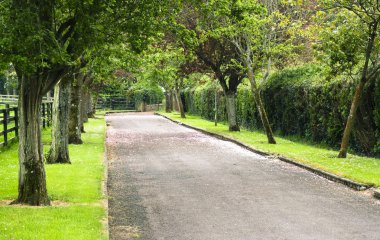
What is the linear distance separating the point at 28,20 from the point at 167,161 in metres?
10.1

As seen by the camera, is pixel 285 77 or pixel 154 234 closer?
pixel 154 234

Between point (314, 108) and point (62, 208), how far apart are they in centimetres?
1556

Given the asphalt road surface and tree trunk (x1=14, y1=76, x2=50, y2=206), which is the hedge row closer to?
the asphalt road surface

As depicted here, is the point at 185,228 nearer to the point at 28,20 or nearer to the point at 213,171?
the point at 28,20

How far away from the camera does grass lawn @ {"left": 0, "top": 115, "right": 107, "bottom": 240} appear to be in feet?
24.8

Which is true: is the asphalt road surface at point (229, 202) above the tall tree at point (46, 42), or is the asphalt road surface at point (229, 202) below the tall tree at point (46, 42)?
below

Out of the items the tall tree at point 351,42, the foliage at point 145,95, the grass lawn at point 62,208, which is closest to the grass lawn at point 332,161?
the tall tree at point 351,42

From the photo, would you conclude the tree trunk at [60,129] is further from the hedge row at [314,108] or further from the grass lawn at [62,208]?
the hedge row at [314,108]

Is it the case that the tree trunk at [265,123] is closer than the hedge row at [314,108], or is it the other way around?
the hedge row at [314,108]

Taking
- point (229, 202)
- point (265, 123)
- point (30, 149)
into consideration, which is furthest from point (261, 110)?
point (30, 149)

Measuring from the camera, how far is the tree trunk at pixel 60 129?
16.0 metres

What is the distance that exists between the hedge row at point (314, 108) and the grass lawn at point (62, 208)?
30.1ft

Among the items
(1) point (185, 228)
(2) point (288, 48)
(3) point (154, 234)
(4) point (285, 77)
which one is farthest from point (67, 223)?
(4) point (285, 77)

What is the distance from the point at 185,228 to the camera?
8633 mm
